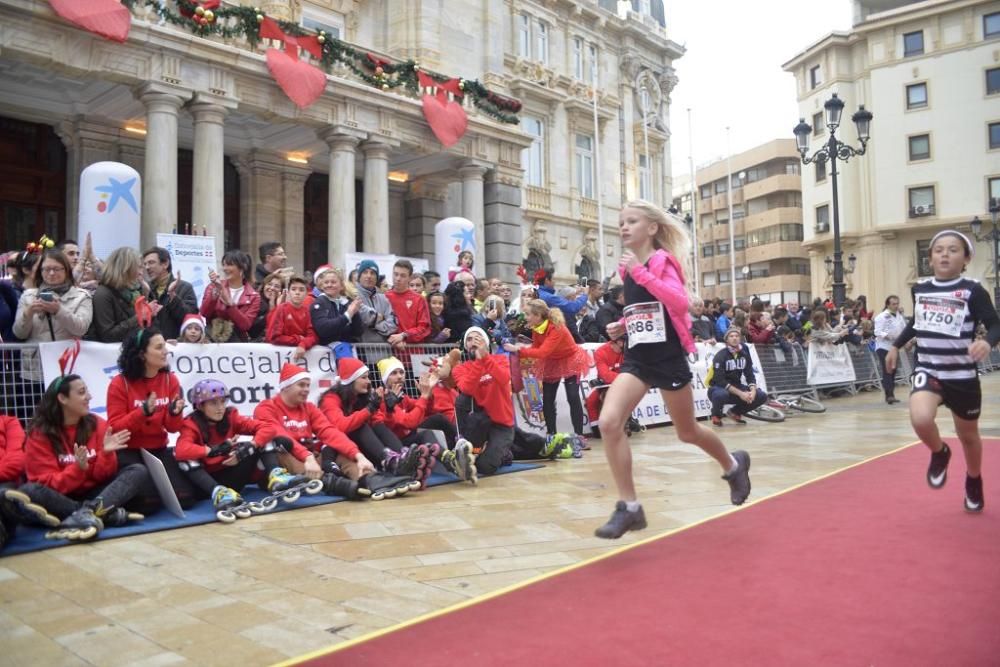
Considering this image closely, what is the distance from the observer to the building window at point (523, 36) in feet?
93.8

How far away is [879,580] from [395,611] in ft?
7.32

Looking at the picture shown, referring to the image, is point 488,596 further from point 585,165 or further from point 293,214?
point 585,165

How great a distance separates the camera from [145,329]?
598cm

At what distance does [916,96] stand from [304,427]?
49.8 meters

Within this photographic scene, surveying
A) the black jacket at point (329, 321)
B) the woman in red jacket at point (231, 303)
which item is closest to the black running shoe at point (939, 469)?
the black jacket at point (329, 321)

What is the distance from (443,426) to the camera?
8.01 meters

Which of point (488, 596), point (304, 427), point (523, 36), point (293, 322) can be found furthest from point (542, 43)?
point (488, 596)

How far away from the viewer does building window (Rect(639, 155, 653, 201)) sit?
34.1m

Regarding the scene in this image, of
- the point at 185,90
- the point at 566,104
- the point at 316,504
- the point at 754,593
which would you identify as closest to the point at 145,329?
the point at 316,504

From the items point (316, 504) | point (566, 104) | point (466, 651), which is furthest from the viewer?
point (566, 104)

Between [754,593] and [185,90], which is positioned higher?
[185,90]

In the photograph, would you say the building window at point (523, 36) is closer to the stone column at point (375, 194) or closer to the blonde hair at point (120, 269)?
the stone column at point (375, 194)

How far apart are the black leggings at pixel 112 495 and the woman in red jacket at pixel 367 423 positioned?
1.77m

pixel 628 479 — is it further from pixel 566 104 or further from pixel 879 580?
pixel 566 104
